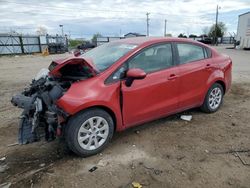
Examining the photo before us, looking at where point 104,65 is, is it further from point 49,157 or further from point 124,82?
point 49,157

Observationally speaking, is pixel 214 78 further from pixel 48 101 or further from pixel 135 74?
pixel 48 101

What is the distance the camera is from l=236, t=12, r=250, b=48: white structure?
107 feet

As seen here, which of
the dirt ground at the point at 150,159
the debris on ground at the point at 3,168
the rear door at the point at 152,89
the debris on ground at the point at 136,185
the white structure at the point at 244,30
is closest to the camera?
the debris on ground at the point at 136,185

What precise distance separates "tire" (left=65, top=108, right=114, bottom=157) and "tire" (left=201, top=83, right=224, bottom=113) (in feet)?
7.53

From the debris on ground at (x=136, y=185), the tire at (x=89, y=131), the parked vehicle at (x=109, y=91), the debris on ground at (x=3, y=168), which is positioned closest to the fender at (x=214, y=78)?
the parked vehicle at (x=109, y=91)

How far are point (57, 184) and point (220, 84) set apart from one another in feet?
12.5

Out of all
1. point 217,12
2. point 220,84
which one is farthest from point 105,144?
point 217,12

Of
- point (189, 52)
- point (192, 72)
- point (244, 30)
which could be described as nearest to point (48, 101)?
point (192, 72)

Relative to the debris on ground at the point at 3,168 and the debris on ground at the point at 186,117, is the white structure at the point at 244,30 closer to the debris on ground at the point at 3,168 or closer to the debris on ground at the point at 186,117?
the debris on ground at the point at 186,117

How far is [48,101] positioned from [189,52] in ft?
8.92

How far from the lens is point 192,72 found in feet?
15.1

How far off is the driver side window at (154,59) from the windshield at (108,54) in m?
0.21

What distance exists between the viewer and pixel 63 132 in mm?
3482

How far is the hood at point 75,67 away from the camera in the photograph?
12.0 feet
